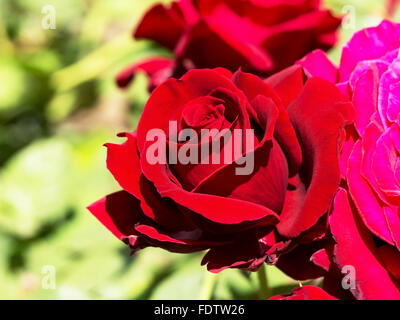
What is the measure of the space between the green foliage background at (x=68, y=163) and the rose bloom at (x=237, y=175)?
0.29 meters

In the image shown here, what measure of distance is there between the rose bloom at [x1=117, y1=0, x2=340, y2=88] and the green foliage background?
0.60 feet

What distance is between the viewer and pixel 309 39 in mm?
738

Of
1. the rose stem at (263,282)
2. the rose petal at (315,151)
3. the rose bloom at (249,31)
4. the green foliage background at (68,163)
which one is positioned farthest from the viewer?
the green foliage background at (68,163)

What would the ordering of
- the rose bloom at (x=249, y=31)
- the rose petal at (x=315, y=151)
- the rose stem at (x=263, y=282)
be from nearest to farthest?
the rose petal at (x=315, y=151) < the rose stem at (x=263, y=282) < the rose bloom at (x=249, y=31)

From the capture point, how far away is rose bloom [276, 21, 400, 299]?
0.42 meters

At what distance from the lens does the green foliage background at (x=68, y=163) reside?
0.97m

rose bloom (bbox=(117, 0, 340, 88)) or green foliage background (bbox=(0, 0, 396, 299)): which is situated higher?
rose bloom (bbox=(117, 0, 340, 88))

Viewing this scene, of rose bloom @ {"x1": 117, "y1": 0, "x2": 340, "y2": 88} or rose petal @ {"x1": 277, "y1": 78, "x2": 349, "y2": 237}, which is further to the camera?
rose bloom @ {"x1": 117, "y1": 0, "x2": 340, "y2": 88}

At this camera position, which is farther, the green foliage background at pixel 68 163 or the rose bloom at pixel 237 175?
the green foliage background at pixel 68 163

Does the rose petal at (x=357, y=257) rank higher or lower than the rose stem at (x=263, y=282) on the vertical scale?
higher

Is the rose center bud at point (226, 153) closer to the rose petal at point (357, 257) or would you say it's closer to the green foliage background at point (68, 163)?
the rose petal at point (357, 257)

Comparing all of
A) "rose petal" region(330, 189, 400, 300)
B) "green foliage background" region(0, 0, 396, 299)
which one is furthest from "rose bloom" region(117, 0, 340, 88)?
"rose petal" region(330, 189, 400, 300)

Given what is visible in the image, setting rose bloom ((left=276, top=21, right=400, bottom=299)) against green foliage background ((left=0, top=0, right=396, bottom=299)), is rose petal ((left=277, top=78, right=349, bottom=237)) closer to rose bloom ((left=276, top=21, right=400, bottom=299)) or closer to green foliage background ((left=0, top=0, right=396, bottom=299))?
rose bloom ((left=276, top=21, right=400, bottom=299))

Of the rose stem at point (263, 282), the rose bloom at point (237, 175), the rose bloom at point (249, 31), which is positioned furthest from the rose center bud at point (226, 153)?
the rose bloom at point (249, 31)
